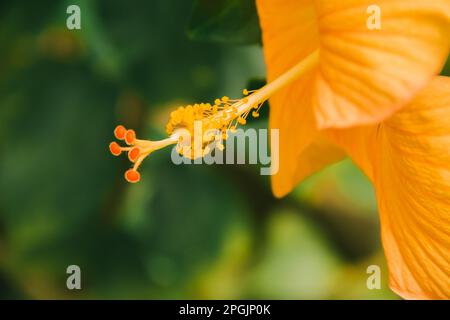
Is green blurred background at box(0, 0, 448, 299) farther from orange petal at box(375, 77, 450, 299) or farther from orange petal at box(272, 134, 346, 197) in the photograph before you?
orange petal at box(375, 77, 450, 299)

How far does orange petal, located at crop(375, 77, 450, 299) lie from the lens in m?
→ 0.89

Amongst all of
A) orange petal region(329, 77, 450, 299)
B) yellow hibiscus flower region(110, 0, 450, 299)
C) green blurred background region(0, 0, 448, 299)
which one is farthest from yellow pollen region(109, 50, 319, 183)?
green blurred background region(0, 0, 448, 299)

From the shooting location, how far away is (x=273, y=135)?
108 centimetres

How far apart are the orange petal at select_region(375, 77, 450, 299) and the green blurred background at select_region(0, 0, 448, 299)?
1.92 feet

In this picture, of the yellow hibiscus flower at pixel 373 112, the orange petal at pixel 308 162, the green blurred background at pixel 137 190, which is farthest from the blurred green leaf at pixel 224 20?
the green blurred background at pixel 137 190

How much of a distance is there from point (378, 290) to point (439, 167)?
0.84 metres

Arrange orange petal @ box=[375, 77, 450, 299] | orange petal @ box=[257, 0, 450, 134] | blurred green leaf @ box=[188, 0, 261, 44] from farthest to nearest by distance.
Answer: blurred green leaf @ box=[188, 0, 261, 44], orange petal @ box=[375, 77, 450, 299], orange petal @ box=[257, 0, 450, 134]

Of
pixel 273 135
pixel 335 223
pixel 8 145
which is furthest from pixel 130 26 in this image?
pixel 335 223

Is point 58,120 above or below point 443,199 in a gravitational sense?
above

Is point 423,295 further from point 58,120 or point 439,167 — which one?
point 58,120

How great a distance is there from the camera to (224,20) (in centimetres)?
108

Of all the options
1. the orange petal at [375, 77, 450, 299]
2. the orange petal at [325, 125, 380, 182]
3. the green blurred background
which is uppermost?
the green blurred background

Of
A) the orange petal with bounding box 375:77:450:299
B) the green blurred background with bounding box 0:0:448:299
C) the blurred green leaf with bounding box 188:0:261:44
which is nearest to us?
the orange petal with bounding box 375:77:450:299

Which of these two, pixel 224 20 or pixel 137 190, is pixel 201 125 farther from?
pixel 137 190
